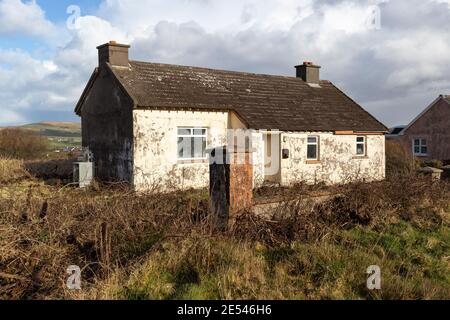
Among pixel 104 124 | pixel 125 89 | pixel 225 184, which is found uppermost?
pixel 125 89

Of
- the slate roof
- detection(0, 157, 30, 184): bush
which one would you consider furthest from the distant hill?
the slate roof

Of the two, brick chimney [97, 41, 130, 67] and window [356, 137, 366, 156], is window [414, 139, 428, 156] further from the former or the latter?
brick chimney [97, 41, 130, 67]

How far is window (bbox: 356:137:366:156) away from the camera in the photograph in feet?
70.8

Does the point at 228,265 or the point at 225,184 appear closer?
the point at 228,265

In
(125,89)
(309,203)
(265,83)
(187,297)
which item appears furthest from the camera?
(265,83)

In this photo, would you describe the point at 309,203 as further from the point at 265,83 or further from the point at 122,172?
the point at 265,83

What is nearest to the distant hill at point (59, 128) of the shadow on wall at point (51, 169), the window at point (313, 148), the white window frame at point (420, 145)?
the shadow on wall at point (51, 169)

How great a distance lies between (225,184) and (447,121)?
32.1 meters

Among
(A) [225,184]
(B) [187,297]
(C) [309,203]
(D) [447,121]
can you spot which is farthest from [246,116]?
(D) [447,121]

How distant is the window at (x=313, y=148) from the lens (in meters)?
19.6

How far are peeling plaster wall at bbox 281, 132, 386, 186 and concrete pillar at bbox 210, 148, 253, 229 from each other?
367 inches

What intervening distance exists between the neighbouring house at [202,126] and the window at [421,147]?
647 inches

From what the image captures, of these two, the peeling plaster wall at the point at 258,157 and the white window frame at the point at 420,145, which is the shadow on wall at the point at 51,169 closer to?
the peeling plaster wall at the point at 258,157

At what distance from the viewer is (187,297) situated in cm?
560
